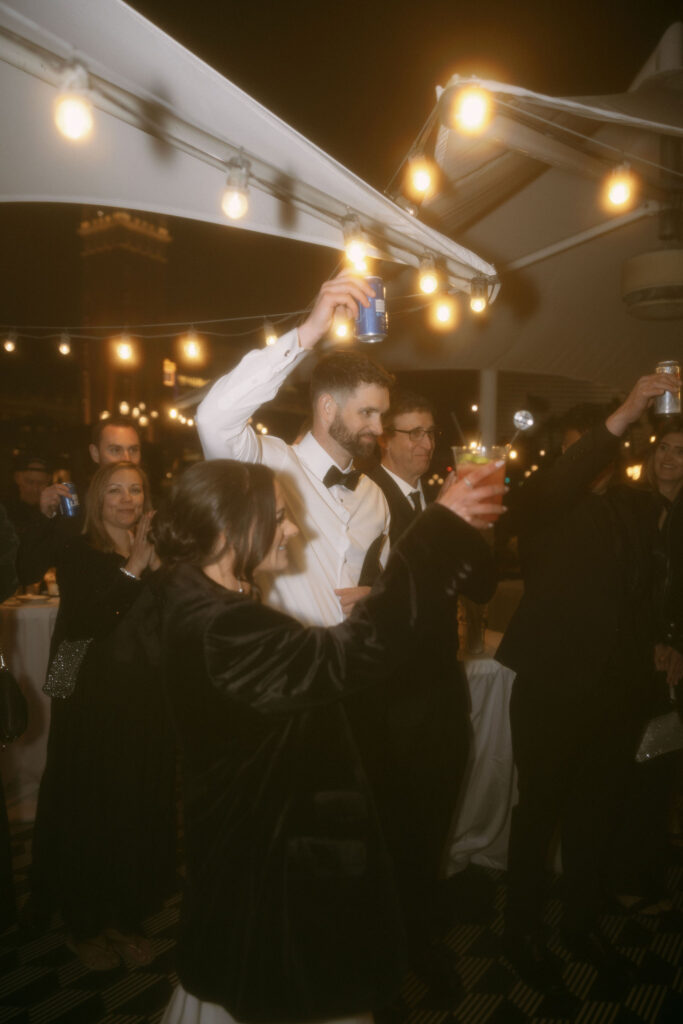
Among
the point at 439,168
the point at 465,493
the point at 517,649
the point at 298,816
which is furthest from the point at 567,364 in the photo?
the point at 298,816

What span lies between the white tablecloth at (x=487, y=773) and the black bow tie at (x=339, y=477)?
4.12 feet

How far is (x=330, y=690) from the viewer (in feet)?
4.02

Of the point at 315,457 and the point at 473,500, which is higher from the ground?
the point at 315,457

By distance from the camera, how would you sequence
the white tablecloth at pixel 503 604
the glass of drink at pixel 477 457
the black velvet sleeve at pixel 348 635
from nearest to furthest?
the black velvet sleeve at pixel 348 635
the glass of drink at pixel 477 457
the white tablecloth at pixel 503 604

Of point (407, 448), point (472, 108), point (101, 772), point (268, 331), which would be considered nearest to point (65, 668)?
point (101, 772)

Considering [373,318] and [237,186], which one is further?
[237,186]

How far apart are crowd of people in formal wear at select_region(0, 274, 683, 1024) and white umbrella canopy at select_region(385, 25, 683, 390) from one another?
138 centimetres

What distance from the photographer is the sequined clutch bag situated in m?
2.41

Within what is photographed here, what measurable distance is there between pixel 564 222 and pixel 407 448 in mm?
2898

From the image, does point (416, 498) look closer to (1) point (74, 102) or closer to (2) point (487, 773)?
(2) point (487, 773)

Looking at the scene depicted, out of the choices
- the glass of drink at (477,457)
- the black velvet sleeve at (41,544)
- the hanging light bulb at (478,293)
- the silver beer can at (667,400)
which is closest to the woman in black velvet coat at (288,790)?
the glass of drink at (477,457)

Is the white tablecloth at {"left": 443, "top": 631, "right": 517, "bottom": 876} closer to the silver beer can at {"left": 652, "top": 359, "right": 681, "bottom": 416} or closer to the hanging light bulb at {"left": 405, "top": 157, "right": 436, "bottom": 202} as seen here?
the silver beer can at {"left": 652, "top": 359, "right": 681, "bottom": 416}

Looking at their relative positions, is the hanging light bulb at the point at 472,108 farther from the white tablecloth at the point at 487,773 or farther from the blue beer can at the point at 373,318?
the white tablecloth at the point at 487,773

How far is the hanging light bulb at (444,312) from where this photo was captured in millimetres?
4656
